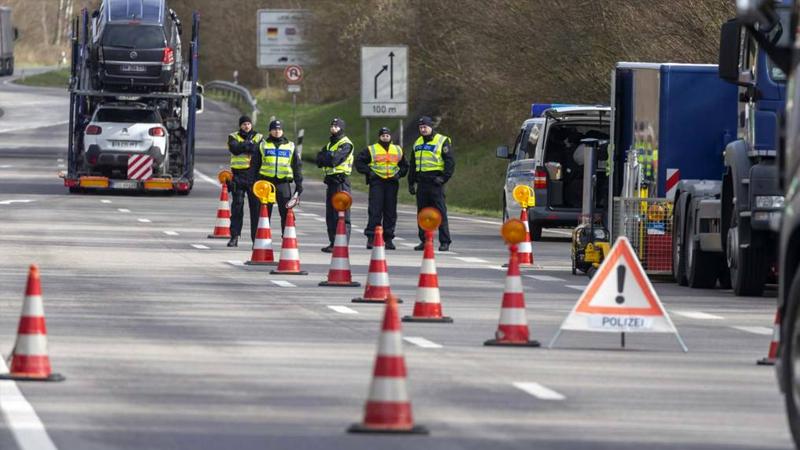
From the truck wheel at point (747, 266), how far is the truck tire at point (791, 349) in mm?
10379

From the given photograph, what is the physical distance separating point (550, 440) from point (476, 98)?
1549 inches

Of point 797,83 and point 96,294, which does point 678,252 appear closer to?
point 96,294

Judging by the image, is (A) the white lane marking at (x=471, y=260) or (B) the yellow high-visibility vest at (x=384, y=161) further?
(B) the yellow high-visibility vest at (x=384, y=161)

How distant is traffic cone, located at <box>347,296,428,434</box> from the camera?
10.3 meters

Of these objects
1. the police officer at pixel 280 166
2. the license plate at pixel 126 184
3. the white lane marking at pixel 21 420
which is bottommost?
the white lane marking at pixel 21 420

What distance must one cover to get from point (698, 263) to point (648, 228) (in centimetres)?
159

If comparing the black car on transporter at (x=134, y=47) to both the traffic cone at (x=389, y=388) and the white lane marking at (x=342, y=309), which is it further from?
the traffic cone at (x=389, y=388)

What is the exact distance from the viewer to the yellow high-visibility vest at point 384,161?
92.0ft

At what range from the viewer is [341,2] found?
244ft

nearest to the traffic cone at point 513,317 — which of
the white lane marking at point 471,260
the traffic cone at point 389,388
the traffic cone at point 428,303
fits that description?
the traffic cone at point 428,303

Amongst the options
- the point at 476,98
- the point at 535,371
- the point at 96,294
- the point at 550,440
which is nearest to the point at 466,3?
the point at 476,98

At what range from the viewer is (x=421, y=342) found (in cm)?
1555

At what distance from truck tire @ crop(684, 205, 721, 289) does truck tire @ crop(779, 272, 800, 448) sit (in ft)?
39.0

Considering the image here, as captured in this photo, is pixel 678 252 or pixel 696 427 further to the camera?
pixel 678 252
